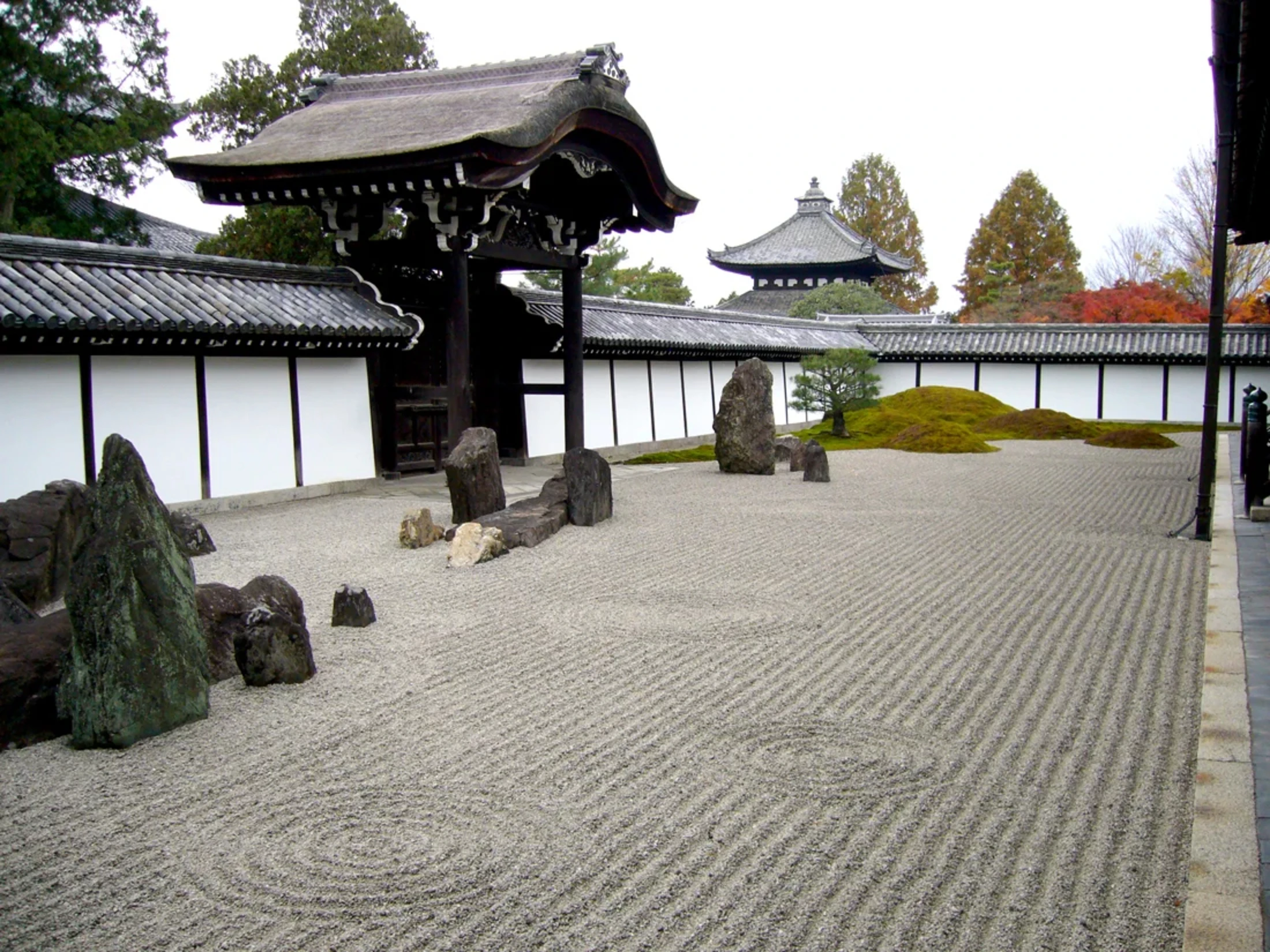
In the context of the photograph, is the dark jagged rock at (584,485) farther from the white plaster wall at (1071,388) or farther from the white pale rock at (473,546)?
the white plaster wall at (1071,388)

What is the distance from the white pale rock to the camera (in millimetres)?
9250

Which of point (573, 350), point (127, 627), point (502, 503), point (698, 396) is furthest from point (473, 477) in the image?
point (698, 396)

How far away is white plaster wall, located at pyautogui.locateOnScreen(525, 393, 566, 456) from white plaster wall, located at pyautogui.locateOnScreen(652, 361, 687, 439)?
304 centimetres

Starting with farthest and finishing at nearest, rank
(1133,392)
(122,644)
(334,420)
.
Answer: (1133,392)
(334,420)
(122,644)

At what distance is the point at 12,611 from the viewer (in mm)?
5918

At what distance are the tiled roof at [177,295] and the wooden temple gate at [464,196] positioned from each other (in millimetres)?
925

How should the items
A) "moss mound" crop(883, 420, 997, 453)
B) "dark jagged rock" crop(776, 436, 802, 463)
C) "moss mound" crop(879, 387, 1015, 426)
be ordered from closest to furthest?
"dark jagged rock" crop(776, 436, 802, 463), "moss mound" crop(883, 420, 997, 453), "moss mound" crop(879, 387, 1015, 426)

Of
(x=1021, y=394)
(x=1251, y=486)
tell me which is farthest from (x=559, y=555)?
(x=1021, y=394)

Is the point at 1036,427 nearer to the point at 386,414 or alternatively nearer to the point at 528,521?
the point at 386,414

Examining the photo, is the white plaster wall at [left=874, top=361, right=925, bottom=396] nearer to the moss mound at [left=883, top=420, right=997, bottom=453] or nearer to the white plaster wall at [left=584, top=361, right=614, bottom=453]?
the moss mound at [left=883, top=420, right=997, bottom=453]

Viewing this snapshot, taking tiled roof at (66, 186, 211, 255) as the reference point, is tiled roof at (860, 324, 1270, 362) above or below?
below

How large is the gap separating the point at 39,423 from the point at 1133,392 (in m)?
27.1

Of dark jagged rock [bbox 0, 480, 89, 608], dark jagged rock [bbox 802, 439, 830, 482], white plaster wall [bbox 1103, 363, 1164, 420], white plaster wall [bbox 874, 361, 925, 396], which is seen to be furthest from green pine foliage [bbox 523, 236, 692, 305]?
dark jagged rock [bbox 0, 480, 89, 608]

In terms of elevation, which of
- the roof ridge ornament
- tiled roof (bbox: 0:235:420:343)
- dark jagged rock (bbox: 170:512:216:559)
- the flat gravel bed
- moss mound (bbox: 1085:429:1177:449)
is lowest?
the flat gravel bed
